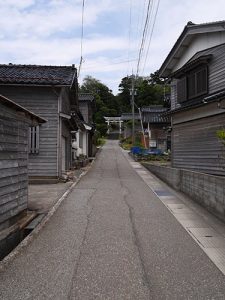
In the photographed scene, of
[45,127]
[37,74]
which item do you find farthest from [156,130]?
[45,127]

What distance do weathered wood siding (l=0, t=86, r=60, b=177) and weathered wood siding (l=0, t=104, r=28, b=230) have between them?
26.2ft

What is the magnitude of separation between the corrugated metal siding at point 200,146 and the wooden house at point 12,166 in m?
7.29

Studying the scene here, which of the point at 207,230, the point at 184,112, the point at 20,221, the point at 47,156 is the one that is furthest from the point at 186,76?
the point at 20,221

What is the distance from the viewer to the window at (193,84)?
16.7 metres

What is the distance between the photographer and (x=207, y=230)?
8.97m

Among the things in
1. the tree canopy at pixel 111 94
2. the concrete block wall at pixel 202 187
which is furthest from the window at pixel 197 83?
the tree canopy at pixel 111 94

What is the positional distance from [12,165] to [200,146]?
10.2m

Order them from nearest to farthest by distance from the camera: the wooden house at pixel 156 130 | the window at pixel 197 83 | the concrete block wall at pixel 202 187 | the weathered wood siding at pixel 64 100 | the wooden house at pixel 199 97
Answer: the concrete block wall at pixel 202 187 → the wooden house at pixel 199 97 → the window at pixel 197 83 → the weathered wood siding at pixel 64 100 → the wooden house at pixel 156 130

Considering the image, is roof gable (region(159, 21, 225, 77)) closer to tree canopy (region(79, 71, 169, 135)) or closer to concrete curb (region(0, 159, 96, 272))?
concrete curb (region(0, 159, 96, 272))

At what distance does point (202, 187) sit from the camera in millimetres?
12094

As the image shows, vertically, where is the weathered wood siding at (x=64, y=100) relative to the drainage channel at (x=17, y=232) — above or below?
above

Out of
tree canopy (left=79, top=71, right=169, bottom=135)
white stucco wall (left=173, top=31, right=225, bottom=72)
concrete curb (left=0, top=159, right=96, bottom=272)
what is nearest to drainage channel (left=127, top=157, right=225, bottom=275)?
concrete curb (left=0, top=159, right=96, bottom=272)

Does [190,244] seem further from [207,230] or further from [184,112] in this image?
[184,112]

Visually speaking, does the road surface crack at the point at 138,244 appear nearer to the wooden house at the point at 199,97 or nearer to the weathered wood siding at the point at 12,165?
the weathered wood siding at the point at 12,165
